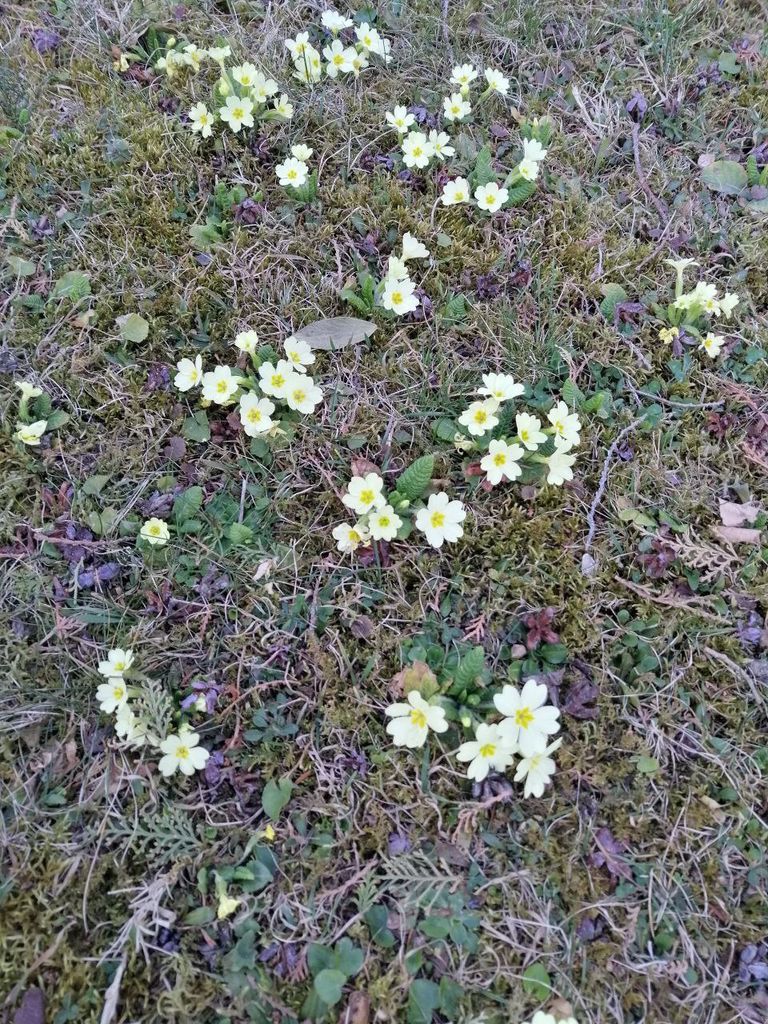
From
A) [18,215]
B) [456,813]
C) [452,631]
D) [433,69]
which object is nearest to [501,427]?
[452,631]

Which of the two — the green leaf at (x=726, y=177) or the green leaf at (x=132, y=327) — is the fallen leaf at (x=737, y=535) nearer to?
the green leaf at (x=726, y=177)

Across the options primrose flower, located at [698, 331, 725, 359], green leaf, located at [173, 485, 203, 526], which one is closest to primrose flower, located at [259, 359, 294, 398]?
green leaf, located at [173, 485, 203, 526]

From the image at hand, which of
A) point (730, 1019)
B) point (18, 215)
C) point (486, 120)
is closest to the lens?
point (730, 1019)

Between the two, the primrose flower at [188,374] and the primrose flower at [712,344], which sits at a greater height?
the primrose flower at [712,344]

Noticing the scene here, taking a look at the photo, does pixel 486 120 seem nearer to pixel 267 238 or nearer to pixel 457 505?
pixel 267 238

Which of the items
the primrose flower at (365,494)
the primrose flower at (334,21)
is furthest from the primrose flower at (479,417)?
the primrose flower at (334,21)

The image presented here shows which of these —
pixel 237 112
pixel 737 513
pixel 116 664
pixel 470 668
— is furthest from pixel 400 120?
pixel 116 664

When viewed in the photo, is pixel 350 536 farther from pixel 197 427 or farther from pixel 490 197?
pixel 490 197
